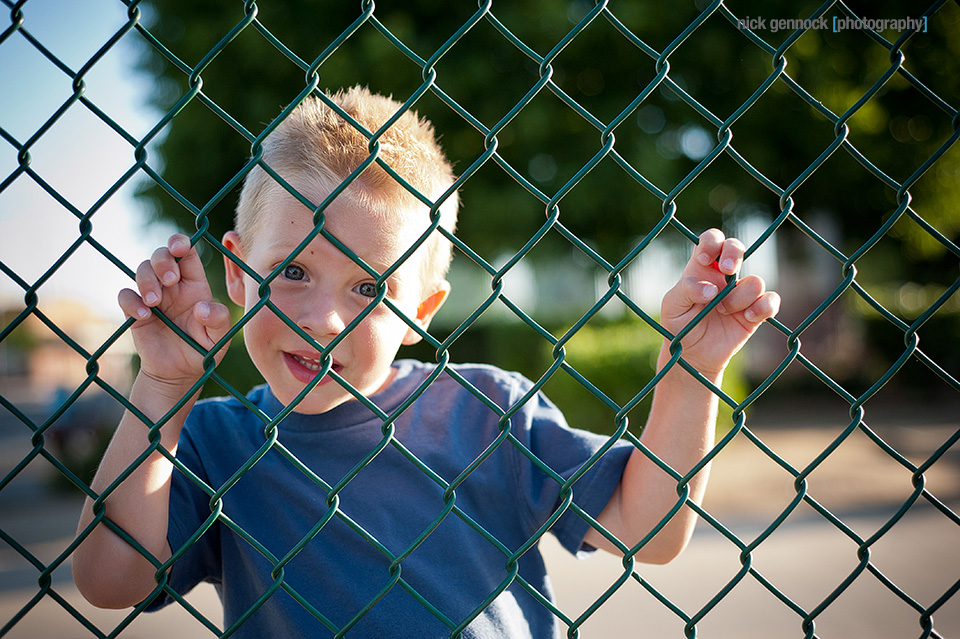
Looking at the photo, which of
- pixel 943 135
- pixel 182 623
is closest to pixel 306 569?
pixel 182 623

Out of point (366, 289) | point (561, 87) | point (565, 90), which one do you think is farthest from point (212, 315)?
point (561, 87)

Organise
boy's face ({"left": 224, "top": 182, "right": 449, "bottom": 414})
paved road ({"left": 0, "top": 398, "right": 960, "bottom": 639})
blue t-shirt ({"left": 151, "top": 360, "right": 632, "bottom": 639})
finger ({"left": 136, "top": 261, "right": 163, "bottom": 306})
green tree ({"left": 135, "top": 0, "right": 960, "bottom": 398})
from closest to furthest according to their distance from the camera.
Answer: finger ({"left": 136, "top": 261, "right": 163, "bottom": 306}) → boy's face ({"left": 224, "top": 182, "right": 449, "bottom": 414}) → blue t-shirt ({"left": 151, "top": 360, "right": 632, "bottom": 639}) → paved road ({"left": 0, "top": 398, "right": 960, "bottom": 639}) → green tree ({"left": 135, "top": 0, "right": 960, "bottom": 398})

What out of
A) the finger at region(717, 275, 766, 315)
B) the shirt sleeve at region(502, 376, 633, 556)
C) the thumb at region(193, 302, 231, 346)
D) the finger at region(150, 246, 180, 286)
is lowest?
the shirt sleeve at region(502, 376, 633, 556)

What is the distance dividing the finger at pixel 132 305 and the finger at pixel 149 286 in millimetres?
12

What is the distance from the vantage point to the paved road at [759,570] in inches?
152

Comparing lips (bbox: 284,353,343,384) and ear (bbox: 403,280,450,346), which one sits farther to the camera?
ear (bbox: 403,280,450,346)

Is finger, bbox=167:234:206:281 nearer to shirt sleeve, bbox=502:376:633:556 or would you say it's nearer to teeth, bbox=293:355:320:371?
teeth, bbox=293:355:320:371

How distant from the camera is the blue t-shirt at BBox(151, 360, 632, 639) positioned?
1.59 metres

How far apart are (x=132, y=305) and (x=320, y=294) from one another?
1.15 feet

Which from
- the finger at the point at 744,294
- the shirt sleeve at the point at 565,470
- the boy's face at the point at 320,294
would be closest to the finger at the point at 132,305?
the boy's face at the point at 320,294

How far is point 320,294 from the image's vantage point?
1.46 m

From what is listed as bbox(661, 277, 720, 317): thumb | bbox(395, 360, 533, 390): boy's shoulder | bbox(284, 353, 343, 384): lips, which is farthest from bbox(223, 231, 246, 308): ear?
bbox(661, 277, 720, 317): thumb

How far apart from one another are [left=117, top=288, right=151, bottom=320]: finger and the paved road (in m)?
1.92

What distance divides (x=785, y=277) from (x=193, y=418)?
687 inches
